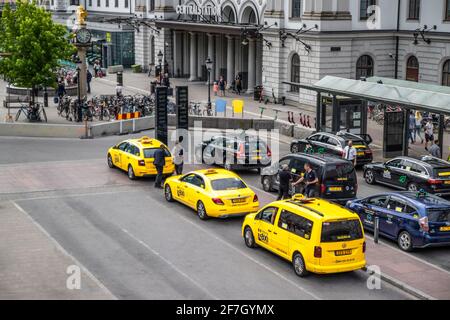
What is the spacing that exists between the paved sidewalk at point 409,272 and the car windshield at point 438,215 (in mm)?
1209

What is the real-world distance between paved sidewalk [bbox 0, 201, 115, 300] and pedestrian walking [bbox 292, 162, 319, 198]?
8.50 metres

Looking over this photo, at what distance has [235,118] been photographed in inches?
1816

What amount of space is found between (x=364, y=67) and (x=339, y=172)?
27.9m

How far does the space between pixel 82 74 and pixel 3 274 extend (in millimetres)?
31205

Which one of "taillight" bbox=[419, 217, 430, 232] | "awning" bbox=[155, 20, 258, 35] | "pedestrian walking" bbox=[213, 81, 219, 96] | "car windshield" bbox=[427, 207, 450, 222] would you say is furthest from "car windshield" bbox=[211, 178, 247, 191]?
"pedestrian walking" bbox=[213, 81, 219, 96]

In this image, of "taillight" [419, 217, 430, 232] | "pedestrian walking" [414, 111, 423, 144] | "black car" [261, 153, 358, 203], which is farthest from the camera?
"pedestrian walking" [414, 111, 423, 144]

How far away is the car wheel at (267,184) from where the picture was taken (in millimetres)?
29688

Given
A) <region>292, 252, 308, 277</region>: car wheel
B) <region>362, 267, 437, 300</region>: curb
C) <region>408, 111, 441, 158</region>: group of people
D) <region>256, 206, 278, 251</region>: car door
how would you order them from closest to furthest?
1. <region>362, 267, 437, 300</region>: curb
2. <region>292, 252, 308, 277</region>: car wheel
3. <region>256, 206, 278, 251</region>: car door
4. <region>408, 111, 441, 158</region>: group of people

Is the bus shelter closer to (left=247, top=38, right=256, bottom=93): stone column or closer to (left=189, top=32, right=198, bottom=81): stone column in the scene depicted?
(left=247, top=38, right=256, bottom=93): stone column

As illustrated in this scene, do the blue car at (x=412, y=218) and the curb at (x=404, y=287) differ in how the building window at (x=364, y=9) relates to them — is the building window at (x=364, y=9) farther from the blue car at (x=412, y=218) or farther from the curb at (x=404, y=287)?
the curb at (x=404, y=287)

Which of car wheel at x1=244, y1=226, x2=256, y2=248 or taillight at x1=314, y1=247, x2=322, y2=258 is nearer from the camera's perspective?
taillight at x1=314, y1=247, x2=322, y2=258

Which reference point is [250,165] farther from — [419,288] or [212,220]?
[419,288]

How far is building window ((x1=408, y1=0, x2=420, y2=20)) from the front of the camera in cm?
5184

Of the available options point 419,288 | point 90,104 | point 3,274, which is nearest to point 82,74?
point 90,104
